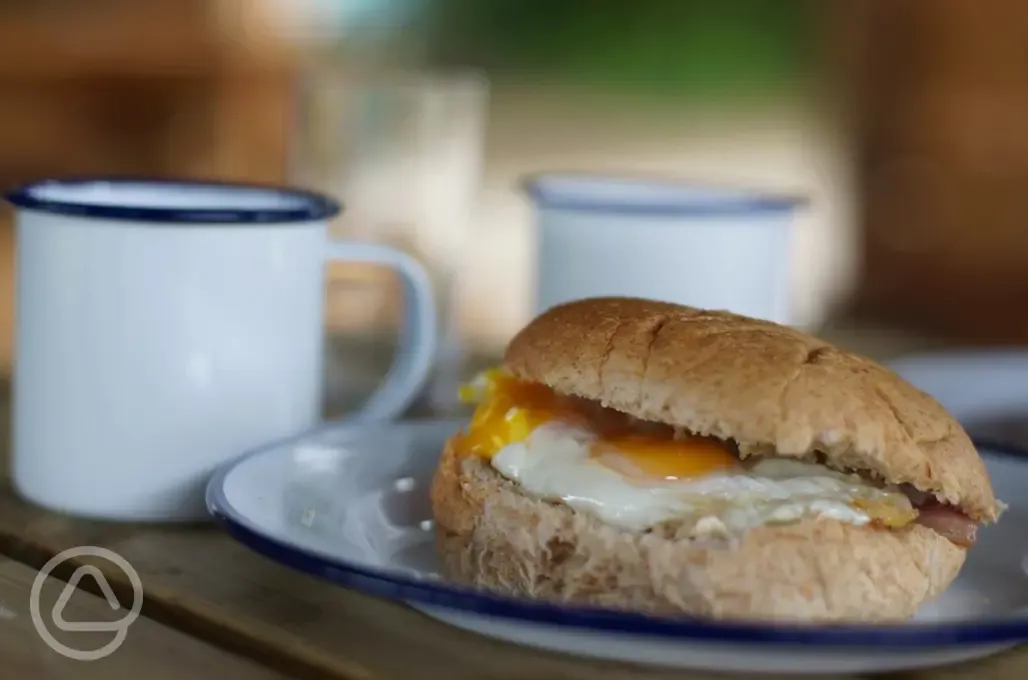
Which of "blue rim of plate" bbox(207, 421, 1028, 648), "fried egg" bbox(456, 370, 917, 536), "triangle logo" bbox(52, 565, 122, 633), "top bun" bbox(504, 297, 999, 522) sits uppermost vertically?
"top bun" bbox(504, 297, 999, 522)

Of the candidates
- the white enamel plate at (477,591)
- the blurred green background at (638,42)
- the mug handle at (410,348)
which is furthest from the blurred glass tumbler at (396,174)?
the blurred green background at (638,42)

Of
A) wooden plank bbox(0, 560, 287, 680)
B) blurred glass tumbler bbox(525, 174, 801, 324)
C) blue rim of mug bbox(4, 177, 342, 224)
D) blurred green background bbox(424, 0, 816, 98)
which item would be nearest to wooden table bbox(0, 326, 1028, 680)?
wooden plank bbox(0, 560, 287, 680)

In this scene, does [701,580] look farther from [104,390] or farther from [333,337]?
[333,337]

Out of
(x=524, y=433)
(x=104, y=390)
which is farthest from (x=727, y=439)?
(x=104, y=390)

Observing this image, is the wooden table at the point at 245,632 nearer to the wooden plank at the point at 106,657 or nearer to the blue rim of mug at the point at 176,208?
the wooden plank at the point at 106,657

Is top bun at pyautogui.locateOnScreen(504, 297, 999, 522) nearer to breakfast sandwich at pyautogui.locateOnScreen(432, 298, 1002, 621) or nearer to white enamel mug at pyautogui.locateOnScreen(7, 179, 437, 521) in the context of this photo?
breakfast sandwich at pyautogui.locateOnScreen(432, 298, 1002, 621)

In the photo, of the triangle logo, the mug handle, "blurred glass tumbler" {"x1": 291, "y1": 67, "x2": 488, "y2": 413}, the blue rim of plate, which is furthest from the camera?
"blurred glass tumbler" {"x1": 291, "y1": 67, "x2": 488, "y2": 413}

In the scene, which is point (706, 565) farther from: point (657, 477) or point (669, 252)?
point (669, 252)
